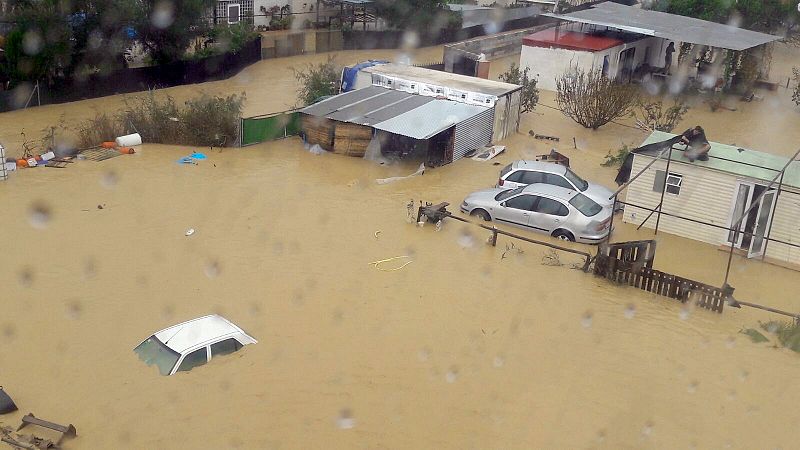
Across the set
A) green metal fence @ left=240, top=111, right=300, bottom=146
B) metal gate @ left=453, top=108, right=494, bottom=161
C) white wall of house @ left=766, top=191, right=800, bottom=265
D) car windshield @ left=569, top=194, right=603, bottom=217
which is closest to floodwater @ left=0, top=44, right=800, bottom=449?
white wall of house @ left=766, top=191, right=800, bottom=265

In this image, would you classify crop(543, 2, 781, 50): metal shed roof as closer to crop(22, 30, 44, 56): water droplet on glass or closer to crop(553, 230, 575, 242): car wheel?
crop(553, 230, 575, 242): car wheel

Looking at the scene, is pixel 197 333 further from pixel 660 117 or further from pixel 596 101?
pixel 660 117

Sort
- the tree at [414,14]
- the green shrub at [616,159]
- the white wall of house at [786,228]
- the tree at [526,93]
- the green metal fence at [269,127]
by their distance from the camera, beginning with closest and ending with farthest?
the white wall of house at [786,228] → the green shrub at [616,159] → the green metal fence at [269,127] → the tree at [526,93] → the tree at [414,14]

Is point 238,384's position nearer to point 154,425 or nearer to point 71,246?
point 154,425

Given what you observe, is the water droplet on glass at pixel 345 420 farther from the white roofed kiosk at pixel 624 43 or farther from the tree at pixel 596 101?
the white roofed kiosk at pixel 624 43

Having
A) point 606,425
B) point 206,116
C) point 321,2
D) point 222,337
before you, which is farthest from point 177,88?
point 606,425

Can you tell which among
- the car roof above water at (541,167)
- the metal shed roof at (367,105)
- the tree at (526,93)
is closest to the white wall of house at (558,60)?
the tree at (526,93)
